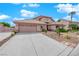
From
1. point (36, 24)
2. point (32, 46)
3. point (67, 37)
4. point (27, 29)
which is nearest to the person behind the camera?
point (32, 46)

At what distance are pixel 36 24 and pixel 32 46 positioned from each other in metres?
0.83

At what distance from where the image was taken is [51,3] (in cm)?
625

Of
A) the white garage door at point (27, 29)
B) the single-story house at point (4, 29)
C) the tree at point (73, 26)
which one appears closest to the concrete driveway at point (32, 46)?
the white garage door at point (27, 29)

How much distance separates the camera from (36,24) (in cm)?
684

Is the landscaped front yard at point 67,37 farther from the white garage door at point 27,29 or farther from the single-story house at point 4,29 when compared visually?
the single-story house at point 4,29

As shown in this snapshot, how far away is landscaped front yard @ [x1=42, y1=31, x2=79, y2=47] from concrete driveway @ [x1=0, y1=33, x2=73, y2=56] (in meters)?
0.19

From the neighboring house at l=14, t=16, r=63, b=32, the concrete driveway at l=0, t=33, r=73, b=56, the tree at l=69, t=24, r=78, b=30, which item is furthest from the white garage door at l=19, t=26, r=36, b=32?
the tree at l=69, t=24, r=78, b=30

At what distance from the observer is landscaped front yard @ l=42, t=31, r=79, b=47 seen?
22.6 feet

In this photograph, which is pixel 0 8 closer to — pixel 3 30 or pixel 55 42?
pixel 3 30

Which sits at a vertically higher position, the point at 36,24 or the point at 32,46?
the point at 36,24

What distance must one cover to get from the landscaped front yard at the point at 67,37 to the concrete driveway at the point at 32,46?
0.62 ft

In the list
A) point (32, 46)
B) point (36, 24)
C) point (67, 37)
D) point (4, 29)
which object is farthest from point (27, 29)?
point (67, 37)

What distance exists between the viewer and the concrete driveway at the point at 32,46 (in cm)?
610

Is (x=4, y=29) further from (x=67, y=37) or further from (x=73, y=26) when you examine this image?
(x=73, y=26)
